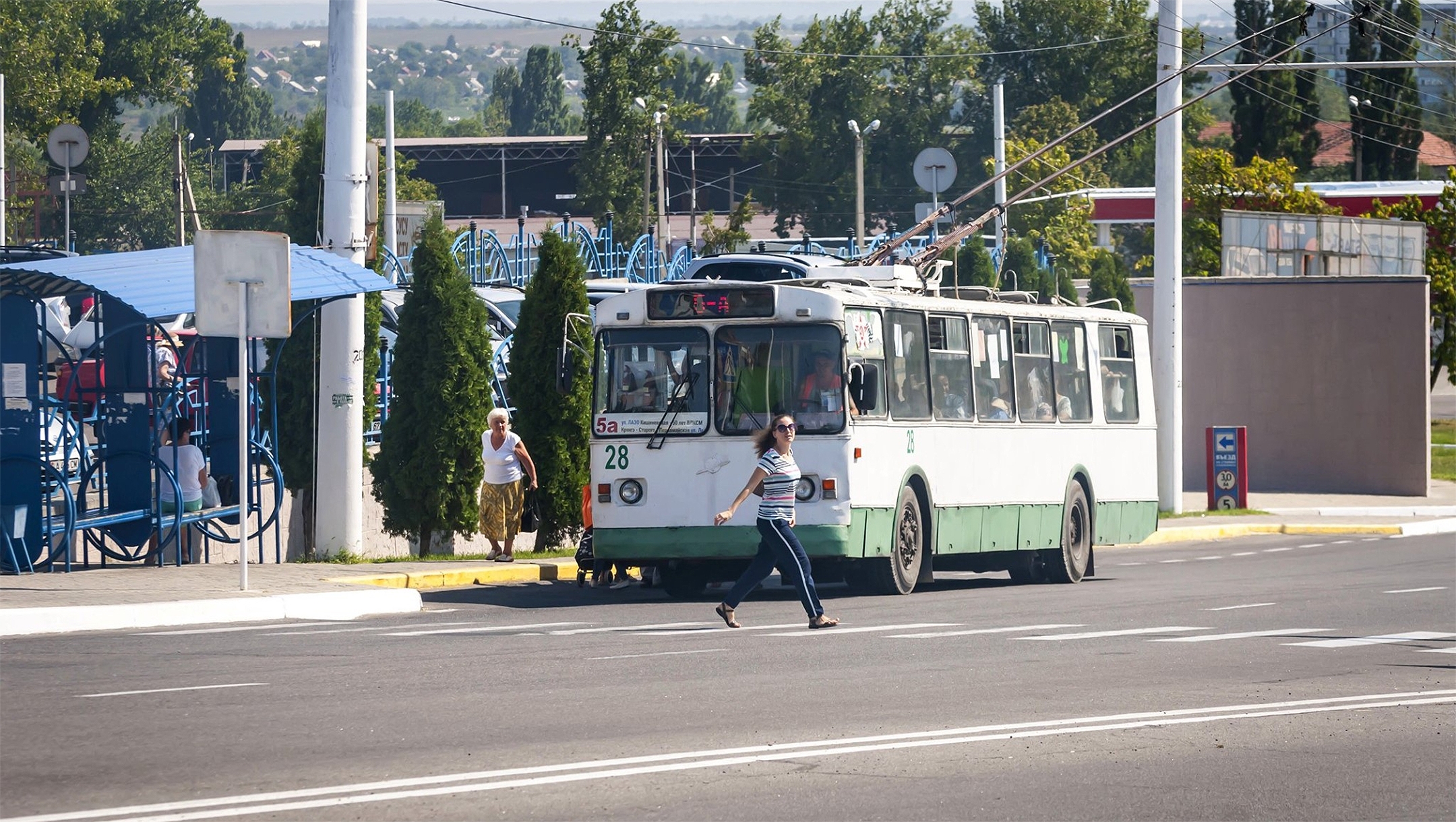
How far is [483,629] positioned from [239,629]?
1.85 meters

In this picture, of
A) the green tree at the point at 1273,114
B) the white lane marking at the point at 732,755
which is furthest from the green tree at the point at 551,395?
the green tree at the point at 1273,114

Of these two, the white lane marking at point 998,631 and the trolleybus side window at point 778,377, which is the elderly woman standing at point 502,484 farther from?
the white lane marking at point 998,631

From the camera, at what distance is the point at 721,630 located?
15594mm

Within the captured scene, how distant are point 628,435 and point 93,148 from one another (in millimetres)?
75108

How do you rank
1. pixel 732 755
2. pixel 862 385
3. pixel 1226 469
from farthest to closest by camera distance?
pixel 1226 469 → pixel 862 385 → pixel 732 755

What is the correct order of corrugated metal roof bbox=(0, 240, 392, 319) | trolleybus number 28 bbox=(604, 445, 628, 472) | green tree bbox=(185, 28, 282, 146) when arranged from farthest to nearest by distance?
green tree bbox=(185, 28, 282, 146)
trolleybus number 28 bbox=(604, 445, 628, 472)
corrugated metal roof bbox=(0, 240, 392, 319)

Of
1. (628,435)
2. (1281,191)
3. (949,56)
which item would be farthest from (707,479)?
(949,56)

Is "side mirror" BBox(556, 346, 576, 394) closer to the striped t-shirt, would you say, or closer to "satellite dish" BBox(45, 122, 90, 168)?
the striped t-shirt

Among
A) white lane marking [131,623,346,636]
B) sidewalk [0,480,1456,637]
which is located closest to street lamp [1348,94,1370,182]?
sidewalk [0,480,1456,637]

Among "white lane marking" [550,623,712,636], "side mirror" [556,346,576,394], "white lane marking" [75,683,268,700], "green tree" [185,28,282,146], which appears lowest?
"white lane marking" [550,623,712,636]

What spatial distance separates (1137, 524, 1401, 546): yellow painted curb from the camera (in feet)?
102

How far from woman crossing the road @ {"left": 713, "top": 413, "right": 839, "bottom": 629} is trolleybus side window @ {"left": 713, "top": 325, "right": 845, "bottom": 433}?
2348 mm

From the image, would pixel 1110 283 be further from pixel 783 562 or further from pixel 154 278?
pixel 783 562

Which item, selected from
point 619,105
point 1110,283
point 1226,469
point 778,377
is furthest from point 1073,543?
point 619,105
